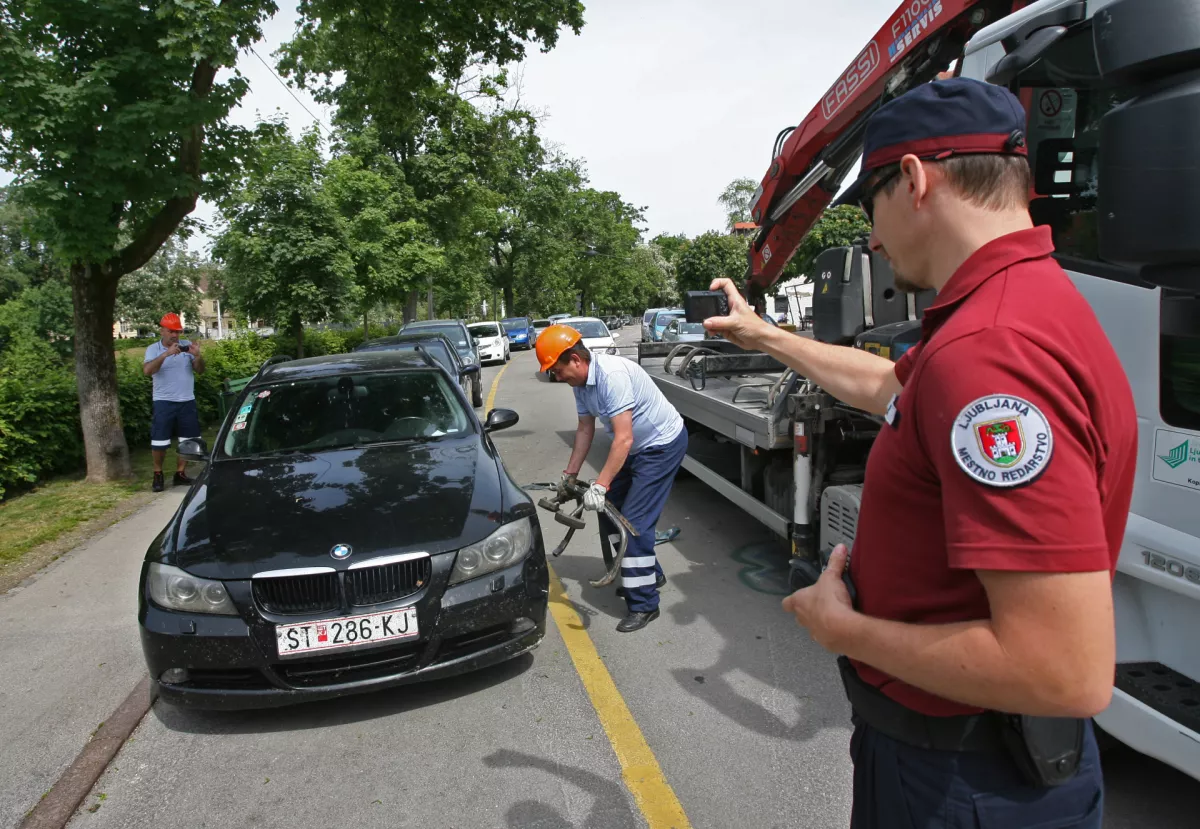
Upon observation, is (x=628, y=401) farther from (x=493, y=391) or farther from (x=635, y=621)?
(x=493, y=391)

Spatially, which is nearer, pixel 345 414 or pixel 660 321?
pixel 345 414

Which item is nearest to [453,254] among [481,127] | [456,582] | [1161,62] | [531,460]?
[481,127]

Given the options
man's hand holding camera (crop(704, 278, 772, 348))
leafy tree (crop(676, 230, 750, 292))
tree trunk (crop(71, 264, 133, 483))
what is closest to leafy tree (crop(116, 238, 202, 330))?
leafy tree (crop(676, 230, 750, 292))

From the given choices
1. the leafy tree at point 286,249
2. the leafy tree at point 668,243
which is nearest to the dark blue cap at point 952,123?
the leafy tree at point 286,249

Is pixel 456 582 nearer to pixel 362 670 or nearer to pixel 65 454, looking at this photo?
pixel 362 670

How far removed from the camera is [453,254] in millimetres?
30000

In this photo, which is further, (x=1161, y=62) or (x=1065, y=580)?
(x=1161, y=62)

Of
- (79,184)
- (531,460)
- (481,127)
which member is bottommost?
(531,460)

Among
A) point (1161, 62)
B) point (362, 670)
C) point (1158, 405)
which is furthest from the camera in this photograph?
point (362, 670)

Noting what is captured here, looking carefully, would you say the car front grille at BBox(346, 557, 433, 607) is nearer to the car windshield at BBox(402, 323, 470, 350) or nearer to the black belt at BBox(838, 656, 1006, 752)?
the black belt at BBox(838, 656, 1006, 752)

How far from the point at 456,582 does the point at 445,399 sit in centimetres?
200

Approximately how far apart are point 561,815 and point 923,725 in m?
2.04

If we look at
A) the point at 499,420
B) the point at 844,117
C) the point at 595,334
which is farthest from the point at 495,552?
the point at 595,334

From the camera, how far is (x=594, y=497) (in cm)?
436
